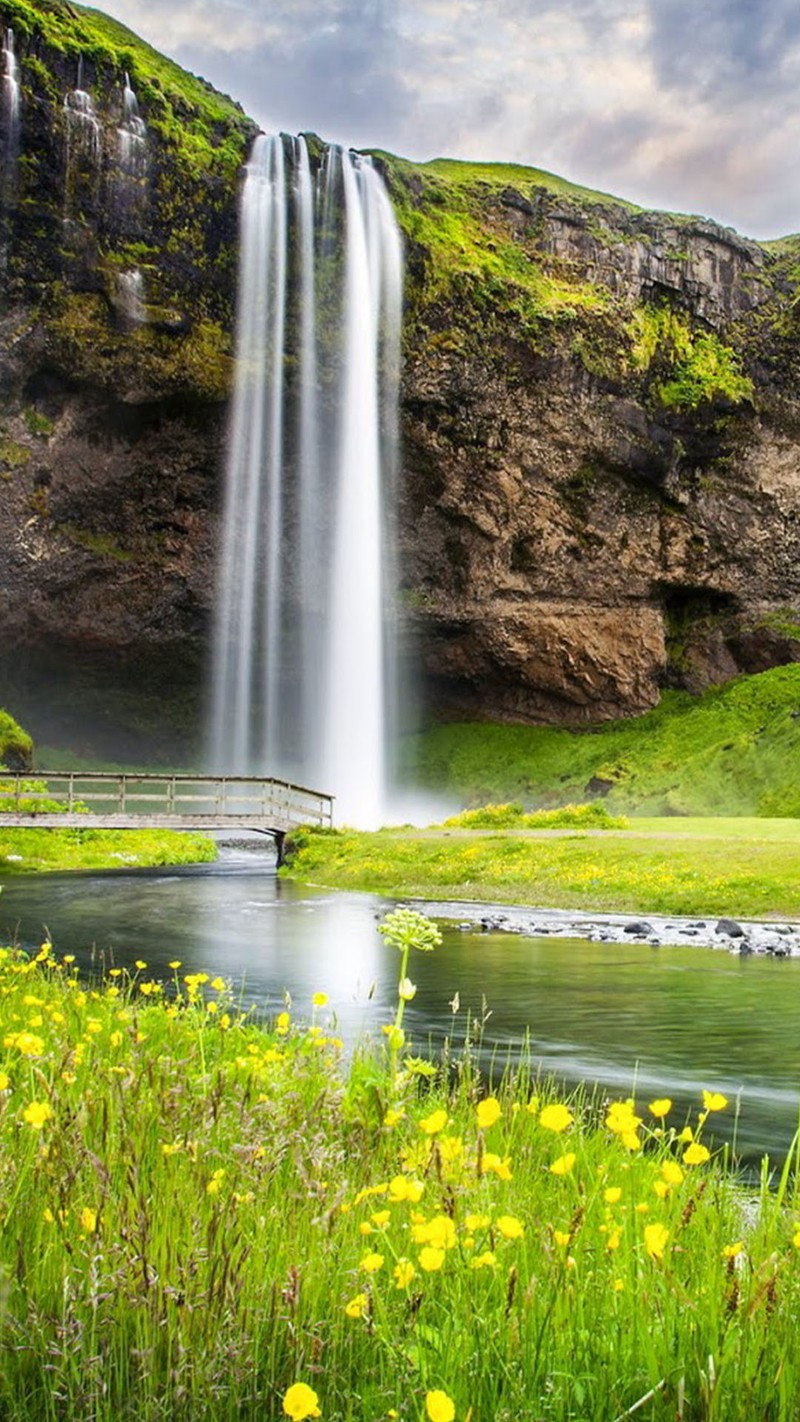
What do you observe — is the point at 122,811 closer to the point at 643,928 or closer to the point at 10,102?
the point at 643,928

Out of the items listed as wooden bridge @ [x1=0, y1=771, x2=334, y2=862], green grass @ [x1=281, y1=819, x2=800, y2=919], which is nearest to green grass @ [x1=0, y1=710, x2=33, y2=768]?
wooden bridge @ [x1=0, y1=771, x2=334, y2=862]

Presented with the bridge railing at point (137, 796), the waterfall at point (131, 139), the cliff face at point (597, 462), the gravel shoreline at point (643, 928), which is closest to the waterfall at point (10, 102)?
the waterfall at point (131, 139)

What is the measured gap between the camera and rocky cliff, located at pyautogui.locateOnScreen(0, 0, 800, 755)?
174 feet

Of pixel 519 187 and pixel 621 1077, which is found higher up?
pixel 519 187

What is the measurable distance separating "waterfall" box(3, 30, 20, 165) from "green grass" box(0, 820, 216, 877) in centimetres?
3351

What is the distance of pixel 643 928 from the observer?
18.8m

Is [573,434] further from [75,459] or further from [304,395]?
[75,459]

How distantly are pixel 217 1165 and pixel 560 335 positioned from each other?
6318 centimetres

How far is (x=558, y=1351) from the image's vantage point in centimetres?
264

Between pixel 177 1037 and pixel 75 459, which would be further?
pixel 75 459

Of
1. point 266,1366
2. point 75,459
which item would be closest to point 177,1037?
point 266,1366

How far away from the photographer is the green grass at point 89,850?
3588 centimetres

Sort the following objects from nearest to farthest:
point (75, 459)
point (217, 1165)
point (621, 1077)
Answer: point (217, 1165) → point (621, 1077) → point (75, 459)

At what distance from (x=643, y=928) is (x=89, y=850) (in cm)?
2632
